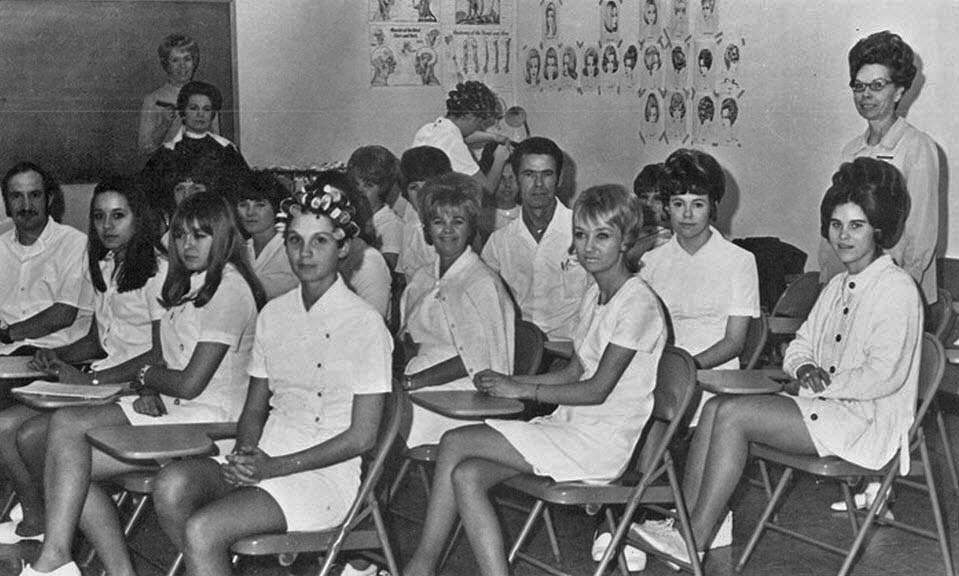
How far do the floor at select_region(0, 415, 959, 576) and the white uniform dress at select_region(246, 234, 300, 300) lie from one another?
896 mm

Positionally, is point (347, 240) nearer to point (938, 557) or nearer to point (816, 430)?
point (816, 430)

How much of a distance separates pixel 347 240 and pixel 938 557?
7.06 feet

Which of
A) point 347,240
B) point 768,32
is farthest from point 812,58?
point 347,240

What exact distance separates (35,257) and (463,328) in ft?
6.88

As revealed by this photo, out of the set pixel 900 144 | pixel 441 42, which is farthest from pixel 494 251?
pixel 441 42

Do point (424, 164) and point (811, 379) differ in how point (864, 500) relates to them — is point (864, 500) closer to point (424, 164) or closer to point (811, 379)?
point (811, 379)

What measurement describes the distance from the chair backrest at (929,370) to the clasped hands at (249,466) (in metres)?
1.74

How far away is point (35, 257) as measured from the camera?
17.3 feet

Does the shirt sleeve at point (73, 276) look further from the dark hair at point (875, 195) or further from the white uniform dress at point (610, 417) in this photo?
the dark hair at point (875, 195)

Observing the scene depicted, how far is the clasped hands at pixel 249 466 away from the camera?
3.14 m

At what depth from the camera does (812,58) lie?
614cm

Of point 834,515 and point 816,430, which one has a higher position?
point 816,430

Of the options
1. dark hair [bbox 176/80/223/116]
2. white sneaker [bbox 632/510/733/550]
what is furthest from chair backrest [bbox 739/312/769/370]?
dark hair [bbox 176/80/223/116]

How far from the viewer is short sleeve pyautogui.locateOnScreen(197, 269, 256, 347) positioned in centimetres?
367
